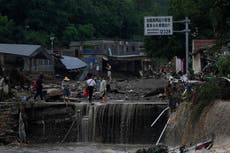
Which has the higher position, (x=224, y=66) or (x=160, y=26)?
(x=160, y=26)

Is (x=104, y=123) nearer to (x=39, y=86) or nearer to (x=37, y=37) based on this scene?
(x=39, y=86)

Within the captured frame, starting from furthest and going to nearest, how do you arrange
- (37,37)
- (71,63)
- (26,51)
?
(37,37) < (71,63) < (26,51)

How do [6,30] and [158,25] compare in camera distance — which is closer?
[158,25]

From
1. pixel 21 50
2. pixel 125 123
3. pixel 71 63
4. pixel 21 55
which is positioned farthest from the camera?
pixel 71 63

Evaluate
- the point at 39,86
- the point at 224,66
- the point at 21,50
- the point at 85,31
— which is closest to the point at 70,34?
the point at 85,31

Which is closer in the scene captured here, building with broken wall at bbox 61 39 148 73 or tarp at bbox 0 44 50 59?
tarp at bbox 0 44 50 59


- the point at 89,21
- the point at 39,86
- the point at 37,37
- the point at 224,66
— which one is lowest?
the point at 39,86

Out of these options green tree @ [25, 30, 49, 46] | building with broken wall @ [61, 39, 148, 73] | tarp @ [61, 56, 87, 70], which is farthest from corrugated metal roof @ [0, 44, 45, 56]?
green tree @ [25, 30, 49, 46]

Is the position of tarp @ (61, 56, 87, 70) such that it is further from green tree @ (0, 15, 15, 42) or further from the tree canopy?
green tree @ (0, 15, 15, 42)

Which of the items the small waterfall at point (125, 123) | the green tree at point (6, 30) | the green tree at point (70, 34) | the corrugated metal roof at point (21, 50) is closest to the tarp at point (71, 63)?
the corrugated metal roof at point (21, 50)

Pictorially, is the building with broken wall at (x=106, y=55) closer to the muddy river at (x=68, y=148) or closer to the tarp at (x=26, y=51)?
the tarp at (x=26, y=51)

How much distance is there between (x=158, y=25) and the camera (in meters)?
33.9

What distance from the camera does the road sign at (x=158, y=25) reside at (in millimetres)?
33594

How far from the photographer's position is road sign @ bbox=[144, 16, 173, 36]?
110 ft
